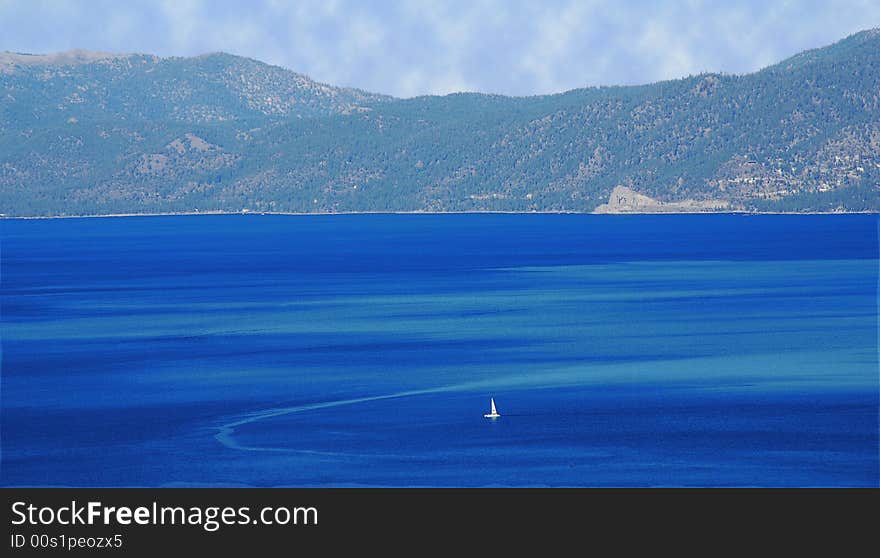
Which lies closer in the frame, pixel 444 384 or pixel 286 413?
pixel 286 413

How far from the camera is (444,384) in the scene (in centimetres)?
7131

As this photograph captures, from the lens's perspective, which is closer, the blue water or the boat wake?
the blue water

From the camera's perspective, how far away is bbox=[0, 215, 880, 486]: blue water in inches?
2077

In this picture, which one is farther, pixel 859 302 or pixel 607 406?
pixel 859 302

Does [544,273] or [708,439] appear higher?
[544,273]

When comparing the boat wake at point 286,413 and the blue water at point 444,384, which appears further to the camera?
the boat wake at point 286,413

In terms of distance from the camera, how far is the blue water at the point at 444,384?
52.8m
